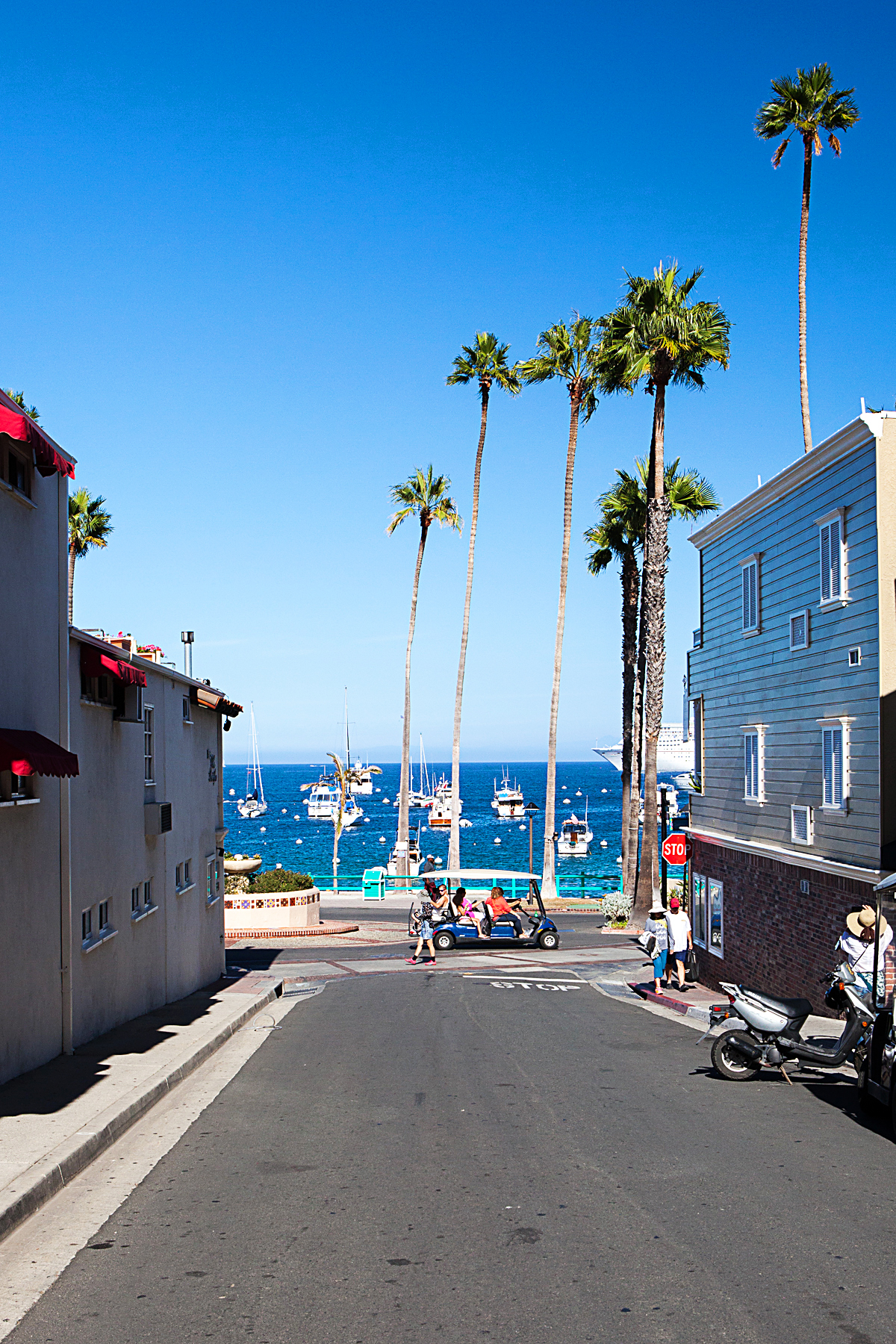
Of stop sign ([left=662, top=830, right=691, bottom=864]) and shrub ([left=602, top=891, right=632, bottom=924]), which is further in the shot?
shrub ([left=602, top=891, right=632, bottom=924])

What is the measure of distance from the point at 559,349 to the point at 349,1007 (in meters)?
31.4

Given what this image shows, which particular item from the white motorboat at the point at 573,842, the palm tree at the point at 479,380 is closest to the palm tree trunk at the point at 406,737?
the palm tree at the point at 479,380

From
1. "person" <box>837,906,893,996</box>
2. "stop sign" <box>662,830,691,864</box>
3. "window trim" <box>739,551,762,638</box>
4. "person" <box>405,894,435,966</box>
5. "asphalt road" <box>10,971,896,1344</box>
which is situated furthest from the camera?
"person" <box>405,894,435,966</box>

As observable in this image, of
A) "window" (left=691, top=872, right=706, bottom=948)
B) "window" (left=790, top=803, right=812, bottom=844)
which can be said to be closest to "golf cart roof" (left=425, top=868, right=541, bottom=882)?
"window" (left=691, top=872, right=706, bottom=948)

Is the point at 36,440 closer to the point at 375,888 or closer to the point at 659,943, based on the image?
the point at 659,943

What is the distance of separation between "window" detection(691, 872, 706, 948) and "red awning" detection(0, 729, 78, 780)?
718 inches

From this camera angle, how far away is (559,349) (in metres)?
45.5

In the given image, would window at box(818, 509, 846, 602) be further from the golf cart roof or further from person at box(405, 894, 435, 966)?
the golf cart roof

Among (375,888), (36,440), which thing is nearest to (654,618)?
(375,888)

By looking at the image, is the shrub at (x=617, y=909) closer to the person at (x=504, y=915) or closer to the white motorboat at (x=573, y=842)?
the person at (x=504, y=915)

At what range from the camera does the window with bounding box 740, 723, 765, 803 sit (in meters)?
22.4

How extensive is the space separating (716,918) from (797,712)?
6919mm

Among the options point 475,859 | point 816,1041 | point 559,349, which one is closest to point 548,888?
point 559,349

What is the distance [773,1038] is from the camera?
1313cm
